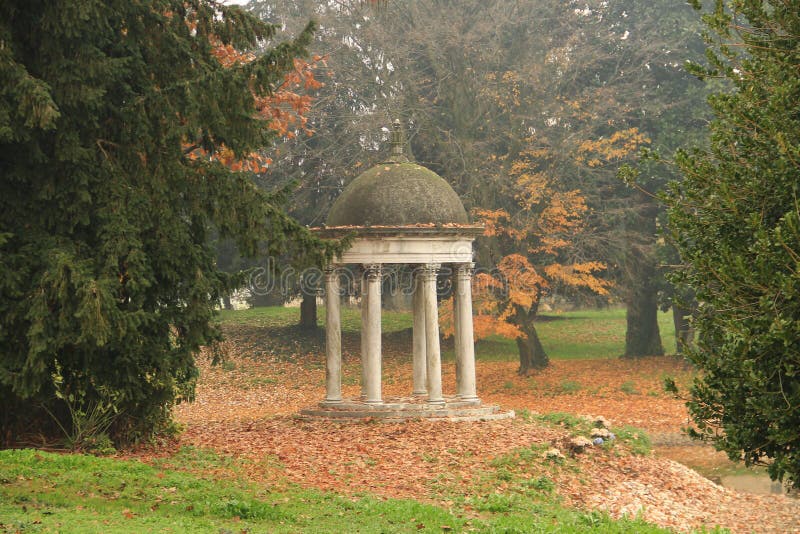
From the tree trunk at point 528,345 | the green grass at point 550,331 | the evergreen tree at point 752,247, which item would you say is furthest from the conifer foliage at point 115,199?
the green grass at point 550,331

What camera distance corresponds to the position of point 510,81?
30422 mm

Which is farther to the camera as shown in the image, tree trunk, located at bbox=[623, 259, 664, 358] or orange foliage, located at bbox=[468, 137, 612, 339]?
tree trunk, located at bbox=[623, 259, 664, 358]

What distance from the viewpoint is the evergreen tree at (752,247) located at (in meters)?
6.63

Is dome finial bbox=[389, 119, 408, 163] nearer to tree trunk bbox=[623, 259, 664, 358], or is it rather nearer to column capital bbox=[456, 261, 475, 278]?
column capital bbox=[456, 261, 475, 278]

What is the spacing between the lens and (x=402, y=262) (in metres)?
18.8

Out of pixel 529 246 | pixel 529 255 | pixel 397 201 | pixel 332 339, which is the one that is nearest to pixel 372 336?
pixel 332 339

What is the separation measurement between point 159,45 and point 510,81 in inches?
727

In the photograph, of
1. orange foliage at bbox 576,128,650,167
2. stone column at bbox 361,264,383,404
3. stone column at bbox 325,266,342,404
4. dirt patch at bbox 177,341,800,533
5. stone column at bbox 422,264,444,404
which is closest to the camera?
dirt patch at bbox 177,341,800,533

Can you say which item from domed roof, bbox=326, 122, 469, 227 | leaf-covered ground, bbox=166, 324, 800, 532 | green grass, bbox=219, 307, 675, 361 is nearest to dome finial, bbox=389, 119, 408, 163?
domed roof, bbox=326, 122, 469, 227

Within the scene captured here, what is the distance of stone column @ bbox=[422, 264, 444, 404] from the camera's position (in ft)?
61.5

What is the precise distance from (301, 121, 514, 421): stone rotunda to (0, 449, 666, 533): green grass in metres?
5.80

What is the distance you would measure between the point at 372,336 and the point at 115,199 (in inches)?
311

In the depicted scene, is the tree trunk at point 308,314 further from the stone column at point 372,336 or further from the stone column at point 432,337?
the stone column at point 432,337

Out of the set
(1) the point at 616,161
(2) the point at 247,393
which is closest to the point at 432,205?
(2) the point at 247,393
